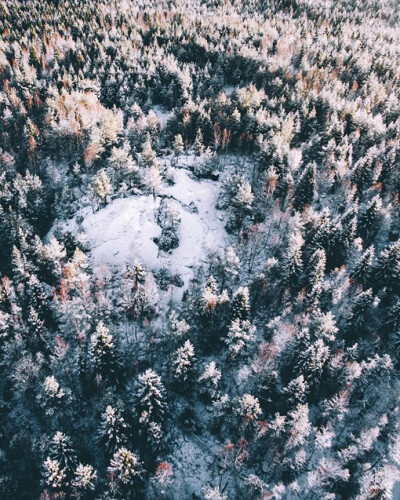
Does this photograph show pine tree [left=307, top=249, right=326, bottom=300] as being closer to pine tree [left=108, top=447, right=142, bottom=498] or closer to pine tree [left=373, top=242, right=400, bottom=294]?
pine tree [left=373, top=242, right=400, bottom=294]

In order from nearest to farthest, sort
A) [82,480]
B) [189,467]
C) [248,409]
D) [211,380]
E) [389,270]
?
[82,480] → [248,409] → [189,467] → [211,380] → [389,270]

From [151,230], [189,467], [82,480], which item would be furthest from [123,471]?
[151,230]

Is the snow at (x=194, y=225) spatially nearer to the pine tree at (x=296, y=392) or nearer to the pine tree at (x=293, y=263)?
the pine tree at (x=293, y=263)

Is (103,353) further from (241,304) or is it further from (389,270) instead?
(389,270)

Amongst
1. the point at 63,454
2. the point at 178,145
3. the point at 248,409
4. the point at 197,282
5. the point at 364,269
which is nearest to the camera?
the point at 63,454

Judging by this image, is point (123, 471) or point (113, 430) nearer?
point (123, 471)

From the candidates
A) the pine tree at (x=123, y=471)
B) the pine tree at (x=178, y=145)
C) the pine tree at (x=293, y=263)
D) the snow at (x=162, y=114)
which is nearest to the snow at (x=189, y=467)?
the pine tree at (x=123, y=471)
